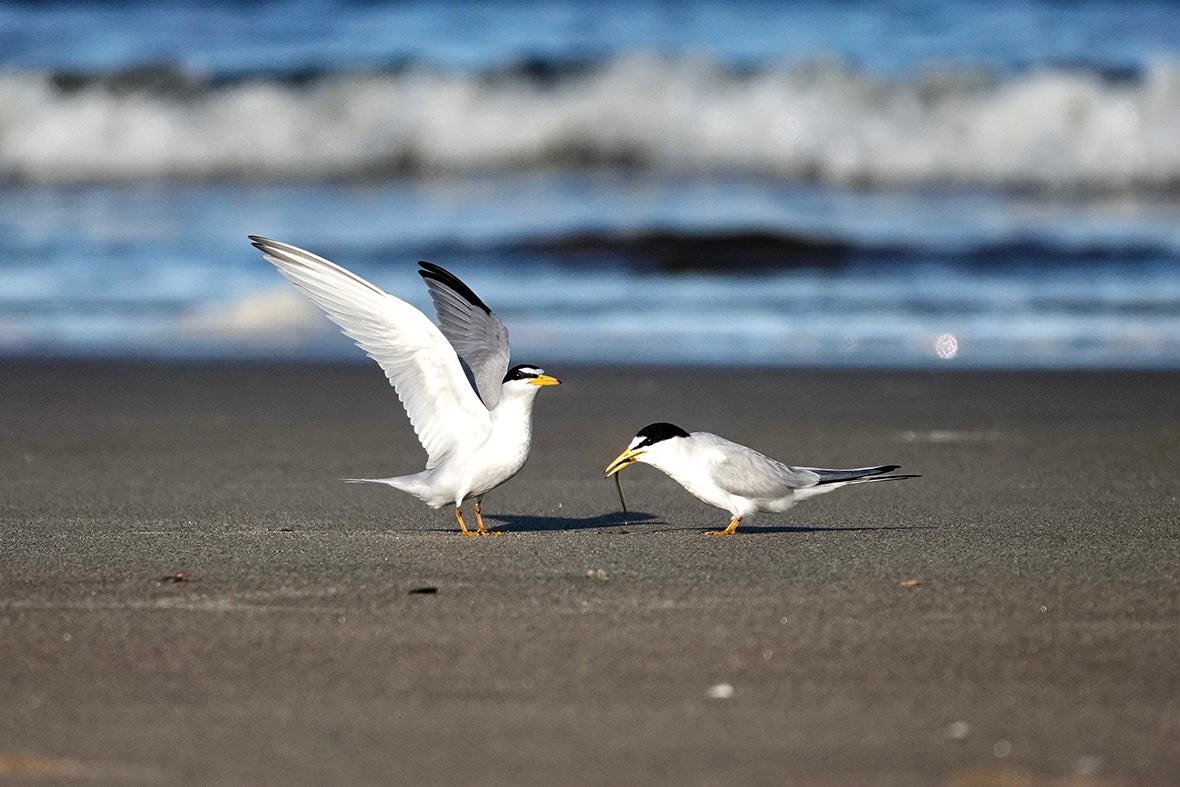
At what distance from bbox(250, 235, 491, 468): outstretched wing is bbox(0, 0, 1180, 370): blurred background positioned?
139 inches

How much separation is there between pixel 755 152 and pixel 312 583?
13.0 meters

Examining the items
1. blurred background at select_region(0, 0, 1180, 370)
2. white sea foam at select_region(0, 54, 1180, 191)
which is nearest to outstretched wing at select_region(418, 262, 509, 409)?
blurred background at select_region(0, 0, 1180, 370)

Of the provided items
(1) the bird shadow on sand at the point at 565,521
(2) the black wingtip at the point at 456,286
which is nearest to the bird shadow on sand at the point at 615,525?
(1) the bird shadow on sand at the point at 565,521

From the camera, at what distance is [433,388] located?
471 centimetres

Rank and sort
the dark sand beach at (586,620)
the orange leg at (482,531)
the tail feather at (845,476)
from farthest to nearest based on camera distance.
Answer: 1. the orange leg at (482,531)
2. the tail feather at (845,476)
3. the dark sand beach at (586,620)

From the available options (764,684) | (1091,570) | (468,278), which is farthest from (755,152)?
(764,684)

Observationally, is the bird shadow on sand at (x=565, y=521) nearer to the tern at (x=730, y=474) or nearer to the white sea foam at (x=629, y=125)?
the tern at (x=730, y=474)

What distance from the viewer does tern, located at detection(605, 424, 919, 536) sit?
4.39 m

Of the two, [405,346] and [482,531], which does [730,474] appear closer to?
[482,531]

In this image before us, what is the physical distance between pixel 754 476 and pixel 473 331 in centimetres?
123

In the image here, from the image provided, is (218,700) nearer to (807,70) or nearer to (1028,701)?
(1028,701)

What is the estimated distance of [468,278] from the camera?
462 inches

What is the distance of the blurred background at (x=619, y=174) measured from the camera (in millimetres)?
9758

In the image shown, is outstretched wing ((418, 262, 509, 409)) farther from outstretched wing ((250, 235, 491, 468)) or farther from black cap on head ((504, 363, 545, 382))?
black cap on head ((504, 363, 545, 382))
